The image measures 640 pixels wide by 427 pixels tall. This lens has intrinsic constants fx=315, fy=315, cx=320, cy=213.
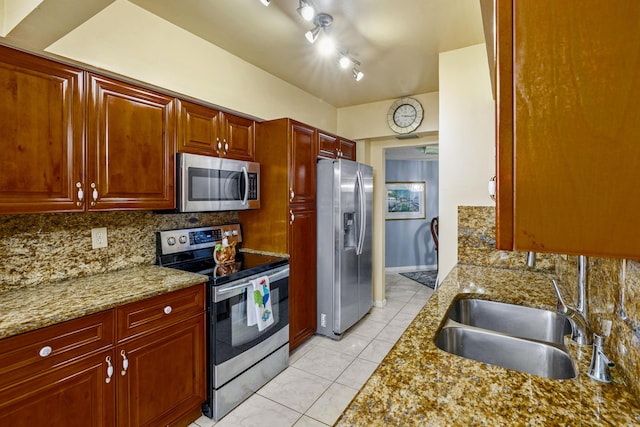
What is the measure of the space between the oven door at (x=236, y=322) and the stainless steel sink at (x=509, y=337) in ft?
4.36

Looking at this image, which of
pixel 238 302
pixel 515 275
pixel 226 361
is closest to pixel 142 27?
pixel 238 302

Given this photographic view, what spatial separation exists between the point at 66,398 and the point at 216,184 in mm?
1461

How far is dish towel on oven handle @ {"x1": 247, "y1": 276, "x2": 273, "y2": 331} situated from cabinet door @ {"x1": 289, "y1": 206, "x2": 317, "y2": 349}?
0.48 m

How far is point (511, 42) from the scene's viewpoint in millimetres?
460

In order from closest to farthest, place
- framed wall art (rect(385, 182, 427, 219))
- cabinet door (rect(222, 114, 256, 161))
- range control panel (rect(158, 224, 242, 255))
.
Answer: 1. range control panel (rect(158, 224, 242, 255))
2. cabinet door (rect(222, 114, 256, 161))
3. framed wall art (rect(385, 182, 427, 219))

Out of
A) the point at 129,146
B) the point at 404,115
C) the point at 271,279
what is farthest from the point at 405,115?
the point at 129,146

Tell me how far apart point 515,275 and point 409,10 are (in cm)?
183

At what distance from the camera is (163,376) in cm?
178

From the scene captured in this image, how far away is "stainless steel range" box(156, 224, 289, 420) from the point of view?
2008 mm

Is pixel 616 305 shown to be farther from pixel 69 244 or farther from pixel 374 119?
pixel 374 119

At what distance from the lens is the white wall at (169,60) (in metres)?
1.79

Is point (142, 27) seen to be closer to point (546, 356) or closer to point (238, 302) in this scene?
point (238, 302)

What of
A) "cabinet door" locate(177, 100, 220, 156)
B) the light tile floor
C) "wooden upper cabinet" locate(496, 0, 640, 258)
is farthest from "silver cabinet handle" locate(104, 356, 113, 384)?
"wooden upper cabinet" locate(496, 0, 640, 258)

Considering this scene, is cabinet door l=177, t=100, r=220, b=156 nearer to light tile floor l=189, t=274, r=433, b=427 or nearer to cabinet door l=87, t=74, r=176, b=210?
cabinet door l=87, t=74, r=176, b=210
